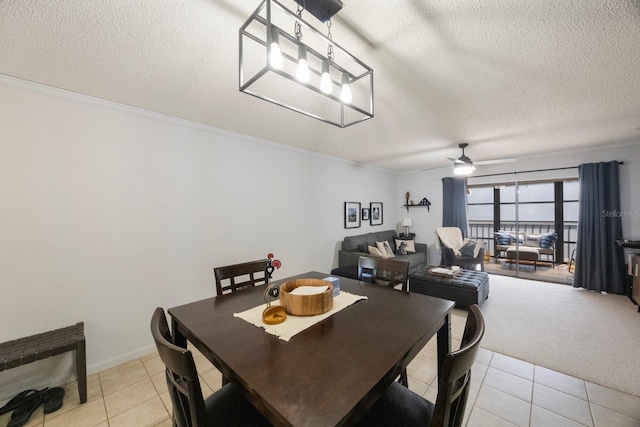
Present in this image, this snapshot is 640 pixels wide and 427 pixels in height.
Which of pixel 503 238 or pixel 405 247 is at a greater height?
pixel 503 238

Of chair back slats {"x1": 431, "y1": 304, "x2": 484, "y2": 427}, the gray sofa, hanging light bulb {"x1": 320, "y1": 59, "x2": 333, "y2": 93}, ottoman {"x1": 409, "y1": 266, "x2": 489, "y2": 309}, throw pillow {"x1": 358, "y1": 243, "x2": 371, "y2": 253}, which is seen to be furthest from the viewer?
throw pillow {"x1": 358, "y1": 243, "x2": 371, "y2": 253}

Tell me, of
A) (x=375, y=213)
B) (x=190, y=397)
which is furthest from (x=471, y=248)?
(x=190, y=397)

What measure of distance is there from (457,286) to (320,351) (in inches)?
116

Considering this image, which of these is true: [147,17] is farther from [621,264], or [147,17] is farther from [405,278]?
[621,264]

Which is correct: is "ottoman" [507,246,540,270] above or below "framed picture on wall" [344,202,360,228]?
below

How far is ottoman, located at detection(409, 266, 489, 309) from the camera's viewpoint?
318 cm

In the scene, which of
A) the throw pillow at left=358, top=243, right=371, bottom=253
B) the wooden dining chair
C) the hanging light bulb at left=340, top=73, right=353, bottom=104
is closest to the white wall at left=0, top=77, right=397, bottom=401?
the wooden dining chair

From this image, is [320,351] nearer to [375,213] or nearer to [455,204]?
[375,213]

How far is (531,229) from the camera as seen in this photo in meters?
6.00

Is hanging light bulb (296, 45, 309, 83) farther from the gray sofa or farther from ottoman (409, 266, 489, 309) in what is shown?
the gray sofa

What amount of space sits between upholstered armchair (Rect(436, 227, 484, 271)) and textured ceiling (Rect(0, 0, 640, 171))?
2.68m

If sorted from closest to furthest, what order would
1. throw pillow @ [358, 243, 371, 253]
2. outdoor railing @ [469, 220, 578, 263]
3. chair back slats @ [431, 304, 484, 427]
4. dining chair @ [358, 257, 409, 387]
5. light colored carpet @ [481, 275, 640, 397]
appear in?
chair back slats @ [431, 304, 484, 427], dining chair @ [358, 257, 409, 387], light colored carpet @ [481, 275, 640, 397], throw pillow @ [358, 243, 371, 253], outdoor railing @ [469, 220, 578, 263]

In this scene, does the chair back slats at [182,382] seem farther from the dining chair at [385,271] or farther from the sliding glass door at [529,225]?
the sliding glass door at [529,225]


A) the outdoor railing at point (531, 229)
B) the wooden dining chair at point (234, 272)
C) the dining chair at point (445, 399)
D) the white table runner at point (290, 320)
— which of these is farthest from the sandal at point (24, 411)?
the outdoor railing at point (531, 229)
